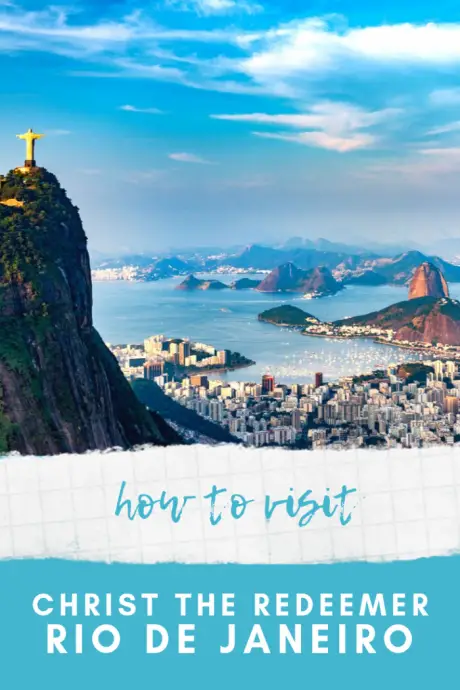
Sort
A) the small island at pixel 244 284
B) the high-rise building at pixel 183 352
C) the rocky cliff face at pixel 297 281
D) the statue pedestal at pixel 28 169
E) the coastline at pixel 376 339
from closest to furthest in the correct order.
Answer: the statue pedestal at pixel 28 169
the high-rise building at pixel 183 352
the coastline at pixel 376 339
the small island at pixel 244 284
the rocky cliff face at pixel 297 281

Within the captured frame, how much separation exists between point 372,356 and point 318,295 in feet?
43.3

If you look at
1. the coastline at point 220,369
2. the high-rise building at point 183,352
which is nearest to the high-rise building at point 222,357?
the coastline at point 220,369

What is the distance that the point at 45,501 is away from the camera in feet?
6.47

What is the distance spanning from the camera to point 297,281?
31875mm

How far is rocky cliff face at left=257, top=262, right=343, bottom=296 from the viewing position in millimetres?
31256

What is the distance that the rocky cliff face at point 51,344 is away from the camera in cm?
439

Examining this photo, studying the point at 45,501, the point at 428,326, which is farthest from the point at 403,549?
the point at 428,326

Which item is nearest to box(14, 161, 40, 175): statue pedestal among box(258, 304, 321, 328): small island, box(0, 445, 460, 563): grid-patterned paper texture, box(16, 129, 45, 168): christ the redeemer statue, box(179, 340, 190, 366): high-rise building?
box(16, 129, 45, 168): christ the redeemer statue

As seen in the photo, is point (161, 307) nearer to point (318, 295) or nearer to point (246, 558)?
point (318, 295)

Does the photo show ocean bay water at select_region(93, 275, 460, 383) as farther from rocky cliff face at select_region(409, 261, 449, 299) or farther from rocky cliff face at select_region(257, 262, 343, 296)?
rocky cliff face at select_region(257, 262, 343, 296)

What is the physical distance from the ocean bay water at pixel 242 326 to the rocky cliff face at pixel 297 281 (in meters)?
1.51

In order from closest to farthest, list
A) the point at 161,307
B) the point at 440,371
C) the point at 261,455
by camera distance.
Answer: the point at 261,455
the point at 440,371
the point at 161,307

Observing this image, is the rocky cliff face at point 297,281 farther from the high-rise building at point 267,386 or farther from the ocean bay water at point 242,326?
the high-rise building at point 267,386

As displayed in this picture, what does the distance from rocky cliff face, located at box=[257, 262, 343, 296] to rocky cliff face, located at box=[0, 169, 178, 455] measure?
2525cm
